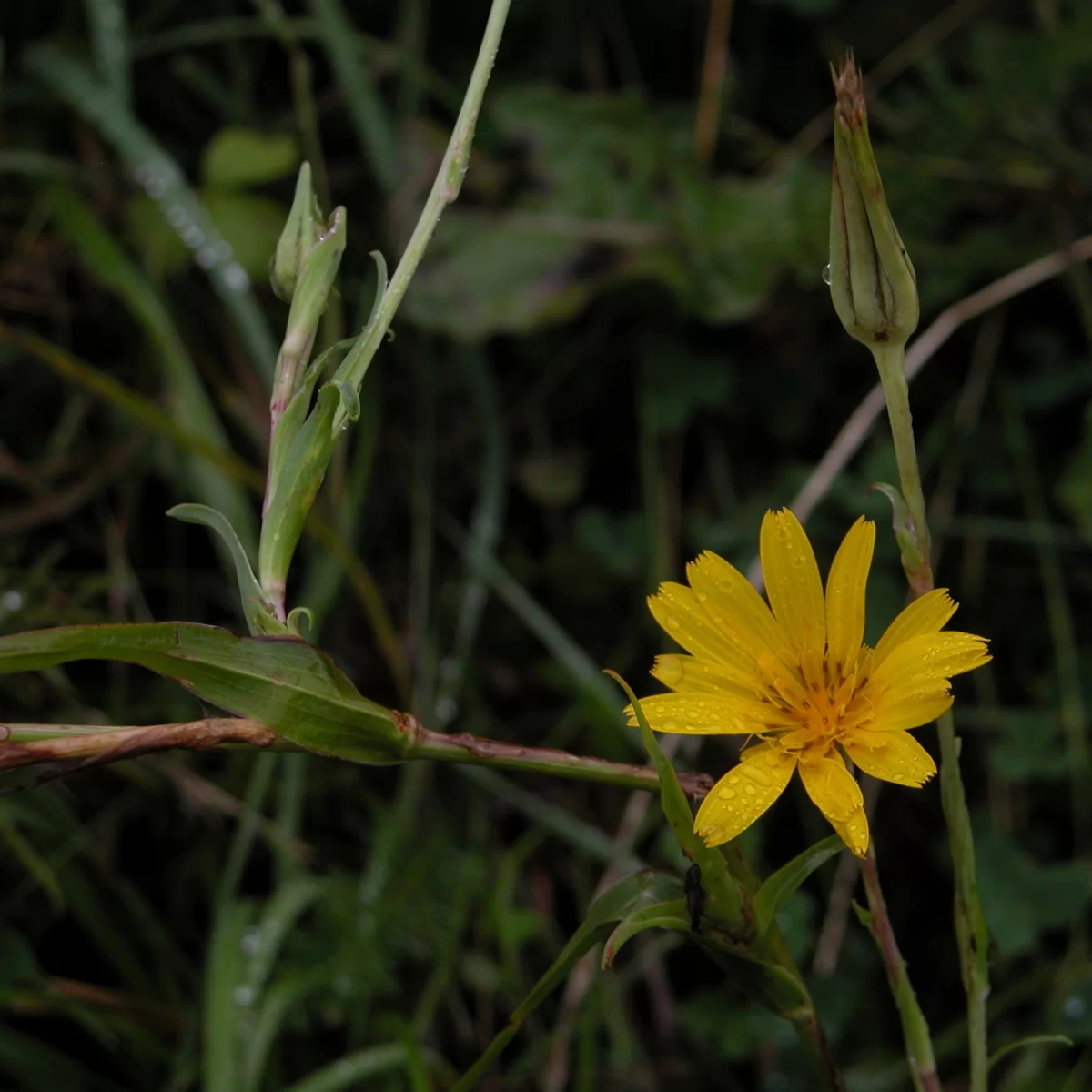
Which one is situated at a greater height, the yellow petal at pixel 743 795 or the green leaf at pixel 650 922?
the yellow petal at pixel 743 795

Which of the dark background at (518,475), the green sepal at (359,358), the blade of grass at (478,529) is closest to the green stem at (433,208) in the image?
the green sepal at (359,358)

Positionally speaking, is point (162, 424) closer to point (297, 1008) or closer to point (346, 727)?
point (297, 1008)

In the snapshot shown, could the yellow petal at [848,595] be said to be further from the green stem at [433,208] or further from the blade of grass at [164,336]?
the blade of grass at [164,336]

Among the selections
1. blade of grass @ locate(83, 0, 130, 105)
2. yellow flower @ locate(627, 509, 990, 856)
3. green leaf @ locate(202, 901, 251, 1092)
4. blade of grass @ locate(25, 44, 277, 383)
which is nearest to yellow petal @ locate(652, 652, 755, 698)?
yellow flower @ locate(627, 509, 990, 856)

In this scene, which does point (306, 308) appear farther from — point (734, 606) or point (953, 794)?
point (953, 794)

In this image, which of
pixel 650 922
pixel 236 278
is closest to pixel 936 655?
pixel 650 922

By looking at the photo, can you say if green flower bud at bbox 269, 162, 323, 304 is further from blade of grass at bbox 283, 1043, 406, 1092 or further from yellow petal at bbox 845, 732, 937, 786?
blade of grass at bbox 283, 1043, 406, 1092

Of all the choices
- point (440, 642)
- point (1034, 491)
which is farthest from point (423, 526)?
point (1034, 491)
